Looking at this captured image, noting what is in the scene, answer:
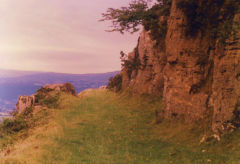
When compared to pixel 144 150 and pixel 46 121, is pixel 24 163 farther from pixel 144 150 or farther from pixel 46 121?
pixel 46 121

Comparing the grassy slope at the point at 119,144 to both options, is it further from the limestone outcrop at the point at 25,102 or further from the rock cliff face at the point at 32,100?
the limestone outcrop at the point at 25,102

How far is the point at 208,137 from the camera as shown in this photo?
31.4 feet

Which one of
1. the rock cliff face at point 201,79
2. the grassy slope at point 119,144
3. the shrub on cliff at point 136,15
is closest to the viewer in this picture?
the grassy slope at point 119,144

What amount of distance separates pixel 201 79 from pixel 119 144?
18.5 ft

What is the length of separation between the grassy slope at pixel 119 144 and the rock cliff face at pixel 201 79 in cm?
89

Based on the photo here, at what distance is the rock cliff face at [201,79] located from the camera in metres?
9.36

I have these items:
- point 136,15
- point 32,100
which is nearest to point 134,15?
point 136,15

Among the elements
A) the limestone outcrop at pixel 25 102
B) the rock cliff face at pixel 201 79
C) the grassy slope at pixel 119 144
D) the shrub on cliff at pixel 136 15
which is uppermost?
the shrub on cliff at pixel 136 15

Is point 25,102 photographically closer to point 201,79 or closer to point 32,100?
point 32,100

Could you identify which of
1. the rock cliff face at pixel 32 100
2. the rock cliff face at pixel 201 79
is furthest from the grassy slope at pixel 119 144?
the rock cliff face at pixel 32 100

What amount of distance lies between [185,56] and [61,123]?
366 inches

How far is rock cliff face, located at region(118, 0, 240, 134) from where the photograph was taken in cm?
936

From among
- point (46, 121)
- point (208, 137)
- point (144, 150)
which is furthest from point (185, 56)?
point (46, 121)

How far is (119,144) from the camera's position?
1102 cm
